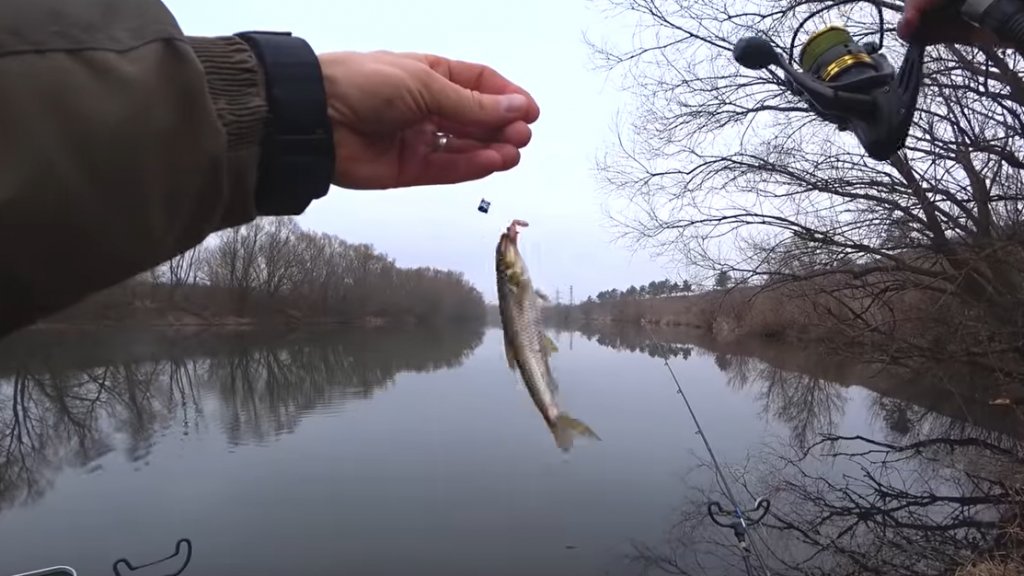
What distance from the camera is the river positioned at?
26.8 feet

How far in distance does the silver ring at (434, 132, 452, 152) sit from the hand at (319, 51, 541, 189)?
10mm

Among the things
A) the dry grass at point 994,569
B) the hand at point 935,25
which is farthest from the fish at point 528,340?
the dry grass at point 994,569

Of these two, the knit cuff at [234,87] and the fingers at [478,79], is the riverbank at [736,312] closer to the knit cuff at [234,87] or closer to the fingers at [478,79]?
the fingers at [478,79]

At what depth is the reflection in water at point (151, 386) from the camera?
13.8 metres

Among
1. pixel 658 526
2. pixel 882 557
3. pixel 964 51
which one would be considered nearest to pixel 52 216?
pixel 882 557

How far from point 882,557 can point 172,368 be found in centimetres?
2450

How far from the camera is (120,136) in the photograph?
97 centimetres

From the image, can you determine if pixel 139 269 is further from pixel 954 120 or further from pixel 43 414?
pixel 43 414

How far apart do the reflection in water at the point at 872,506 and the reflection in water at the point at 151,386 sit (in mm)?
4186

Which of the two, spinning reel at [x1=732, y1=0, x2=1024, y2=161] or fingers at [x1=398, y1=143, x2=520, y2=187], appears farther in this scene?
spinning reel at [x1=732, y1=0, x2=1024, y2=161]

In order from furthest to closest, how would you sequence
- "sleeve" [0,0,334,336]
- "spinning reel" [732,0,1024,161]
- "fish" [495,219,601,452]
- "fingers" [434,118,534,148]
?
"spinning reel" [732,0,1024,161]
"fish" [495,219,601,452]
"fingers" [434,118,534,148]
"sleeve" [0,0,334,336]

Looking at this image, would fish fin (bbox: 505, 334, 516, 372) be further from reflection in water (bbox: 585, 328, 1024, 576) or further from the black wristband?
reflection in water (bbox: 585, 328, 1024, 576)

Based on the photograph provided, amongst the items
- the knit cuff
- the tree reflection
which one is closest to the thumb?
the knit cuff

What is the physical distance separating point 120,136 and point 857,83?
9.91 feet
